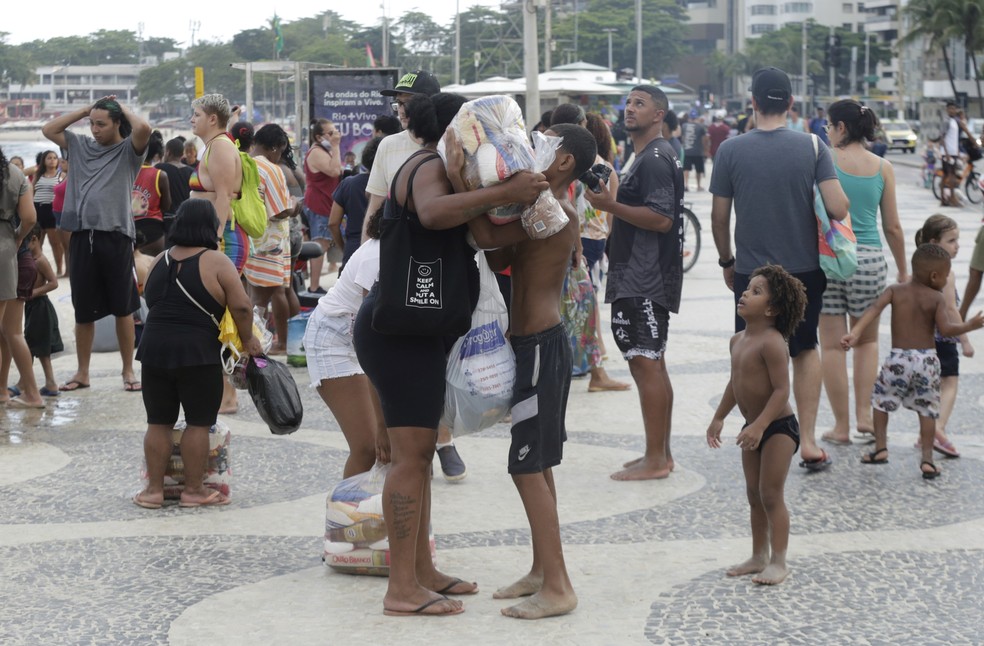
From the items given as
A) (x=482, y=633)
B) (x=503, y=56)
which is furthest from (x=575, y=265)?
(x=503, y=56)

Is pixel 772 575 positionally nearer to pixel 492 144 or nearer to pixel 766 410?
pixel 766 410

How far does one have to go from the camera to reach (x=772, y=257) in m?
6.62

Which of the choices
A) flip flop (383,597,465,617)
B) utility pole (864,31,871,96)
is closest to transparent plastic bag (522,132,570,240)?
flip flop (383,597,465,617)

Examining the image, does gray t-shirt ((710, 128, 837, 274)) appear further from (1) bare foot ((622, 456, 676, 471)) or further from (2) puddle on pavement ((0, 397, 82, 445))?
(2) puddle on pavement ((0, 397, 82, 445))

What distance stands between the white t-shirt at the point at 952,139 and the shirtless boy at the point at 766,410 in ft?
65.6

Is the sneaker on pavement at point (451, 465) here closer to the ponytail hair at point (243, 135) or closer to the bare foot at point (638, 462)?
the bare foot at point (638, 462)

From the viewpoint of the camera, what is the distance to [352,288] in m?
5.36

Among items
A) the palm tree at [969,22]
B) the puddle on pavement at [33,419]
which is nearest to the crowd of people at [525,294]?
the puddle on pavement at [33,419]

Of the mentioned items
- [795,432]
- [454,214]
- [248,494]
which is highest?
[454,214]

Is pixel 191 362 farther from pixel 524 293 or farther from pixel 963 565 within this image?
pixel 963 565

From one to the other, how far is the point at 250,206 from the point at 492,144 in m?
4.44

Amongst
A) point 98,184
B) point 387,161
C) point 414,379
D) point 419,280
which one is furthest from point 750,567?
point 98,184

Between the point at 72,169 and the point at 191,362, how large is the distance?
3015mm

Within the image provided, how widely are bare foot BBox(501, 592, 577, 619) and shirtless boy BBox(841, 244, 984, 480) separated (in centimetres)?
252
